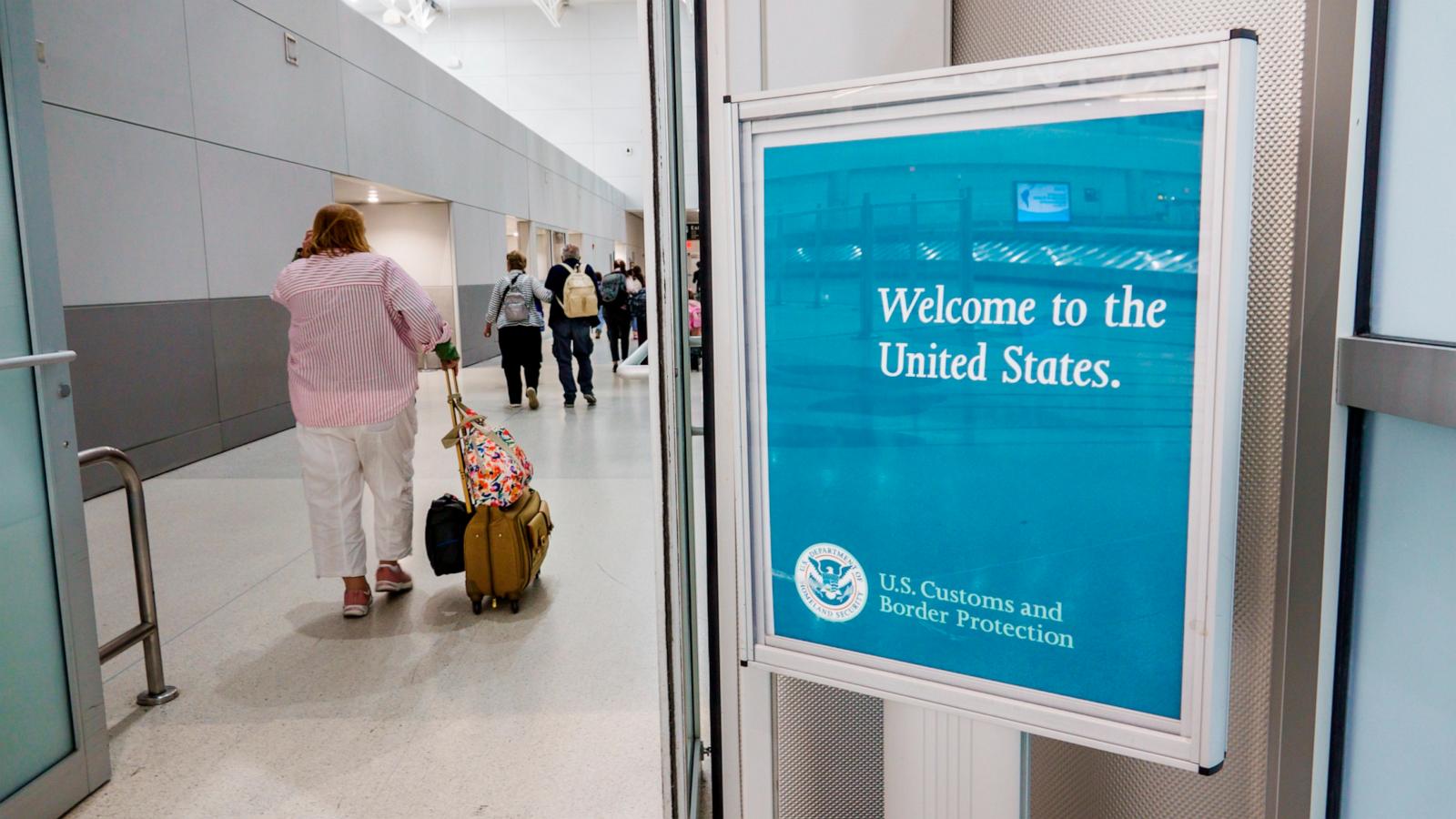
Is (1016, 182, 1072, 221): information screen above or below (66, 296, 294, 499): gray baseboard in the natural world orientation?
above

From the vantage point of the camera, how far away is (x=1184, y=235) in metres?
1.12

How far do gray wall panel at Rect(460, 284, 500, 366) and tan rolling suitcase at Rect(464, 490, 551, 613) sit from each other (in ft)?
35.5

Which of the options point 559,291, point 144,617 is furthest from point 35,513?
point 559,291

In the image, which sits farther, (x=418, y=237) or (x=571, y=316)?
(x=418, y=237)

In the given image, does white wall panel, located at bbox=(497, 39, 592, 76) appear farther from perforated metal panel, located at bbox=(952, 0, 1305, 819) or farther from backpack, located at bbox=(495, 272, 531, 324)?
perforated metal panel, located at bbox=(952, 0, 1305, 819)

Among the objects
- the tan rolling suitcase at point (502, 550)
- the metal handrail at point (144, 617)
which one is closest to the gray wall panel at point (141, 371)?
the metal handrail at point (144, 617)

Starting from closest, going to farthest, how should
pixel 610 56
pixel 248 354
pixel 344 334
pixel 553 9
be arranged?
pixel 344 334
pixel 248 354
pixel 553 9
pixel 610 56

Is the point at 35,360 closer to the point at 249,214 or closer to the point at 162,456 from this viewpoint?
the point at 162,456

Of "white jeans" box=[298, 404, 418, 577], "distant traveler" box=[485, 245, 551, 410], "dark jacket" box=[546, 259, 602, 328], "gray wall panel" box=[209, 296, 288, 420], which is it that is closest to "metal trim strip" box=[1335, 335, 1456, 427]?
"white jeans" box=[298, 404, 418, 577]

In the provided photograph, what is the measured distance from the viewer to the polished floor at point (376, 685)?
271 cm

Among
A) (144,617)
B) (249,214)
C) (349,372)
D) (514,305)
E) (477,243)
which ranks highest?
(477,243)

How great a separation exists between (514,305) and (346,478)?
5534 mm

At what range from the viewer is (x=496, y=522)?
3.88 m

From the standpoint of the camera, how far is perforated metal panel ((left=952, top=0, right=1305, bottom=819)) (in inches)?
55.1
